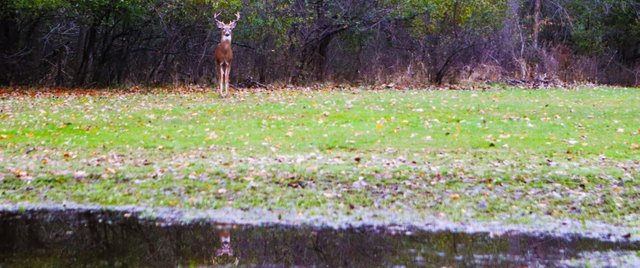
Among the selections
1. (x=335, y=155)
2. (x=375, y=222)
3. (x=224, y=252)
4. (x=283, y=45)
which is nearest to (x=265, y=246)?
(x=224, y=252)

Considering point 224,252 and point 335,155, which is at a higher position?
point 224,252

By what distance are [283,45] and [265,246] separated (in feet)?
76.9

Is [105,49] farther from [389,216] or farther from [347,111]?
[389,216]

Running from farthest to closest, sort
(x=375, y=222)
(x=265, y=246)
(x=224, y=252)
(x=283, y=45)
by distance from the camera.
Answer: (x=283, y=45)
(x=375, y=222)
(x=265, y=246)
(x=224, y=252)

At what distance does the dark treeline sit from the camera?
29.2 meters

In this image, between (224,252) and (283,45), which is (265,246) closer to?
(224,252)

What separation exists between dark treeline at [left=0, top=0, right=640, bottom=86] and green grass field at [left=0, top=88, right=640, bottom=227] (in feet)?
24.6

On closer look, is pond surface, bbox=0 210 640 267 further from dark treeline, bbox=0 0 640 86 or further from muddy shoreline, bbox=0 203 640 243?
dark treeline, bbox=0 0 640 86

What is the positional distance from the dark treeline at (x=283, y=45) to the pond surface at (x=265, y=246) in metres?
20.3

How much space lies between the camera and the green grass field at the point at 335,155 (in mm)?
9562

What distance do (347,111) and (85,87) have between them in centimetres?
1396

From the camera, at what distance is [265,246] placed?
7.26m

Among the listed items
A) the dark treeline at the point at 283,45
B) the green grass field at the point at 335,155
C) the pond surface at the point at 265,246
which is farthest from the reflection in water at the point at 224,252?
the dark treeline at the point at 283,45

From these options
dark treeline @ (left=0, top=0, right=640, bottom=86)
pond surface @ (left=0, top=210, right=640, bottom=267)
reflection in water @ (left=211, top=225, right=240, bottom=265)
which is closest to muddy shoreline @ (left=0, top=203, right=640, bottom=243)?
pond surface @ (left=0, top=210, right=640, bottom=267)
